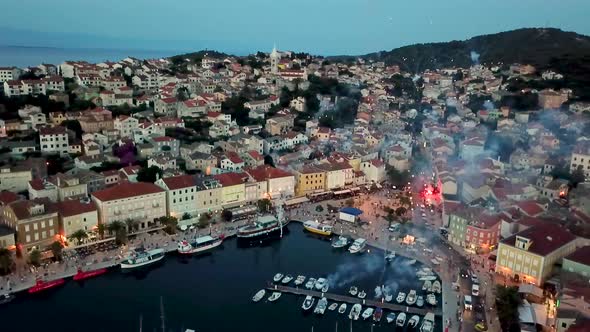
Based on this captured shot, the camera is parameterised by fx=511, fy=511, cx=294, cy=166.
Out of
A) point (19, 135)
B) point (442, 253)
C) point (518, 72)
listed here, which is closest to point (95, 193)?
point (19, 135)

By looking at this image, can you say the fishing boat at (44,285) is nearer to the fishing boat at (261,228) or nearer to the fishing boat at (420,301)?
the fishing boat at (261,228)

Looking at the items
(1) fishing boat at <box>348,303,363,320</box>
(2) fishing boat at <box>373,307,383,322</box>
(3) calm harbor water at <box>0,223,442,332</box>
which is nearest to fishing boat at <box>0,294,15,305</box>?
(3) calm harbor water at <box>0,223,442,332</box>

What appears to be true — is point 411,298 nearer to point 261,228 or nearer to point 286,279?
point 286,279

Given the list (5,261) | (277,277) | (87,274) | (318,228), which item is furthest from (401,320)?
(5,261)

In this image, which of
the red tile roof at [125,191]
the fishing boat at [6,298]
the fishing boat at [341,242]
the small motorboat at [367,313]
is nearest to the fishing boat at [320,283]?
the small motorboat at [367,313]

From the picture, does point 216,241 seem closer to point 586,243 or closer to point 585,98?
point 586,243

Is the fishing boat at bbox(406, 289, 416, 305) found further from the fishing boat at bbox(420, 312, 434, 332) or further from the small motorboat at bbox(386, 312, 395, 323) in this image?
the fishing boat at bbox(420, 312, 434, 332)
